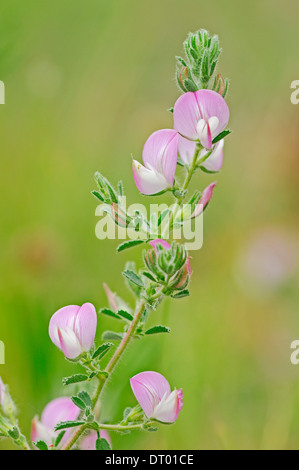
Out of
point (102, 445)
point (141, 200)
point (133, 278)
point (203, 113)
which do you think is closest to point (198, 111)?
point (203, 113)

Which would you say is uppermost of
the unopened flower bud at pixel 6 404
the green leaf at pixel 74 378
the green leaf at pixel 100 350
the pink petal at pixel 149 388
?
the green leaf at pixel 100 350

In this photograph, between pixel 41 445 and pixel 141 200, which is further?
pixel 141 200

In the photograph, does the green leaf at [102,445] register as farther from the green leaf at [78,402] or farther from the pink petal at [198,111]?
the pink petal at [198,111]

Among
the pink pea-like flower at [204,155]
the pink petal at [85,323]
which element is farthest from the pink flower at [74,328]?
the pink pea-like flower at [204,155]

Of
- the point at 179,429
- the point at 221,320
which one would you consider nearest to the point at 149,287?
the point at 179,429

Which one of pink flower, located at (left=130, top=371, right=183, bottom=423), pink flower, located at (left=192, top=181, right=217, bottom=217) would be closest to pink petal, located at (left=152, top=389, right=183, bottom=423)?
pink flower, located at (left=130, top=371, right=183, bottom=423)

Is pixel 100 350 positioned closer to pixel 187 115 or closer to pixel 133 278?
pixel 133 278

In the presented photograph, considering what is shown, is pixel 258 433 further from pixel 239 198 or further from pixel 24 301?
pixel 239 198
